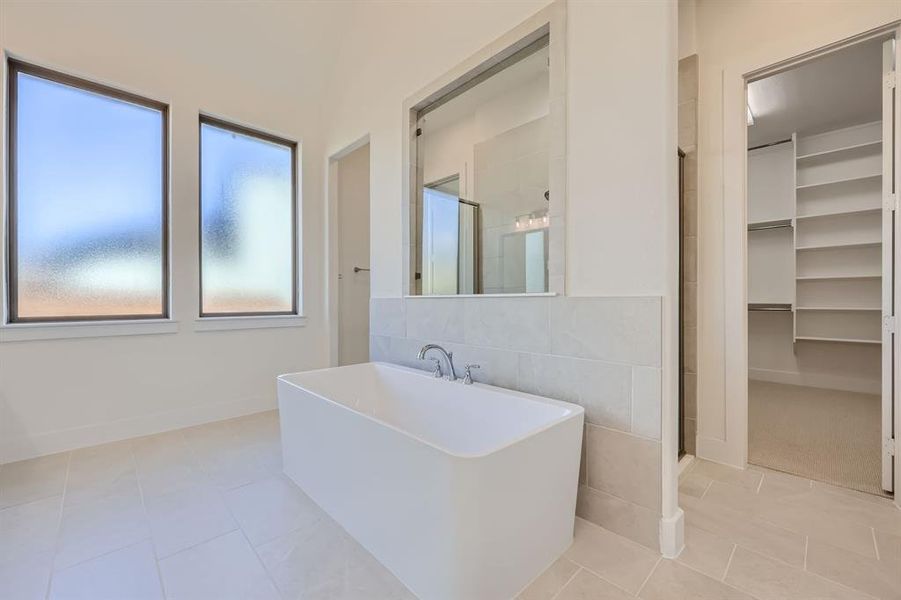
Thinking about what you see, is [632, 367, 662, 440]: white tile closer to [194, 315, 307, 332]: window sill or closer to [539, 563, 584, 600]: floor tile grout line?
[539, 563, 584, 600]: floor tile grout line

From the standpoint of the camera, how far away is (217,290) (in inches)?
120

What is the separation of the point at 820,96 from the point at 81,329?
5941 mm

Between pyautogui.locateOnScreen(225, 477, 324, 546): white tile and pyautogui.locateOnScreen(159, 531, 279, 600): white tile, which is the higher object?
pyautogui.locateOnScreen(159, 531, 279, 600): white tile

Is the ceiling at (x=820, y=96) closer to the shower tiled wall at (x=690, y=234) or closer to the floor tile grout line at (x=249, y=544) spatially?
the shower tiled wall at (x=690, y=234)

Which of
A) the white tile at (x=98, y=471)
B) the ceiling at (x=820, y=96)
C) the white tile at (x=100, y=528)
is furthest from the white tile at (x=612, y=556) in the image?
the ceiling at (x=820, y=96)

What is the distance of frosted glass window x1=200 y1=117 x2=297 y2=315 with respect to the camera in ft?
9.80

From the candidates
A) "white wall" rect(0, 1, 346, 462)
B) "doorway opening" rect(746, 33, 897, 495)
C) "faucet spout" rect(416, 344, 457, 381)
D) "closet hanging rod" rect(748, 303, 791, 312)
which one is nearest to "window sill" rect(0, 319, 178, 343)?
"white wall" rect(0, 1, 346, 462)

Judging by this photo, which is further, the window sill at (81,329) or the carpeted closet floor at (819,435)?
the window sill at (81,329)

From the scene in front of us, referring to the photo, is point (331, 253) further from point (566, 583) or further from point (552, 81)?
point (566, 583)

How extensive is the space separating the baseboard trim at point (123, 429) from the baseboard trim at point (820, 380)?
207 inches

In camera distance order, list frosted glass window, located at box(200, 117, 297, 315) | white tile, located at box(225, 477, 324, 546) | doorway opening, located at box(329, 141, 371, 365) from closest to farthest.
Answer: white tile, located at box(225, 477, 324, 546) < frosted glass window, located at box(200, 117, 297, 315) < doorway opening, located at box(329, 141, 371, 365)

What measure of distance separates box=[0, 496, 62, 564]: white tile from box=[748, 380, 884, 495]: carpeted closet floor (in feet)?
11.1

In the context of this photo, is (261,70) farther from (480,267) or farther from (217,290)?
(480,267)

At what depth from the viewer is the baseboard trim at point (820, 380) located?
3.69m
